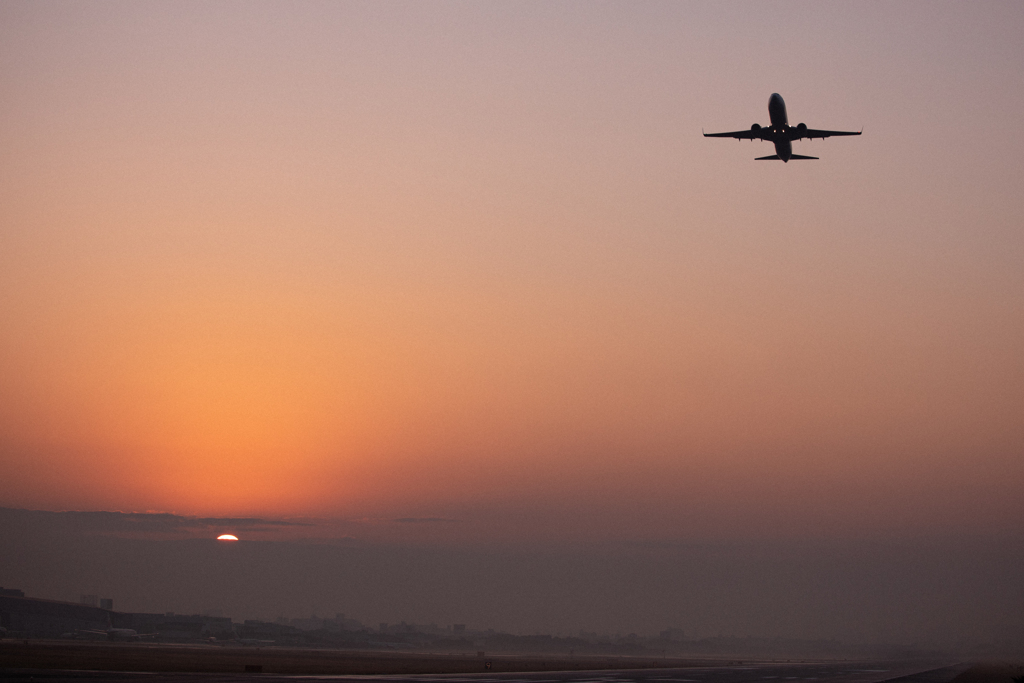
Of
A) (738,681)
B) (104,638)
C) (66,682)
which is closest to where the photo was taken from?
(66,682)

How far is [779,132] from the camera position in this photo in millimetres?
87812

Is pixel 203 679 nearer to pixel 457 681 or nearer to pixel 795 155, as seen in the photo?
pixel 457 681

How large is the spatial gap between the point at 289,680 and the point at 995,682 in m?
82.7

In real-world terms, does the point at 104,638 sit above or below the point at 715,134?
below

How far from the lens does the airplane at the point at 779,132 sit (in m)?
86.9

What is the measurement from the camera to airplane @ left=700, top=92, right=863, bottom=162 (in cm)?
8694

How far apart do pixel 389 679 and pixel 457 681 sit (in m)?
5.82

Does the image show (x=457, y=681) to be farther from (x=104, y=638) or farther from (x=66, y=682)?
(x=104, y=638)

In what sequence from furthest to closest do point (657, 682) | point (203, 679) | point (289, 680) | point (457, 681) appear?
point (657, 682) < point (457, 681) < point (289, 680) < point (203, 679)

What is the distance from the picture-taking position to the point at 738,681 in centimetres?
8925

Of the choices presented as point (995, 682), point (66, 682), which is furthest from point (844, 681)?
point (66, 682)

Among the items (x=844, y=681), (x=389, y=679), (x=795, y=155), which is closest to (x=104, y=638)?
(x=389, y=679)

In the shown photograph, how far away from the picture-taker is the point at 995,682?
106m

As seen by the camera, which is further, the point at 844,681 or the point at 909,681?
the point at 909,681
